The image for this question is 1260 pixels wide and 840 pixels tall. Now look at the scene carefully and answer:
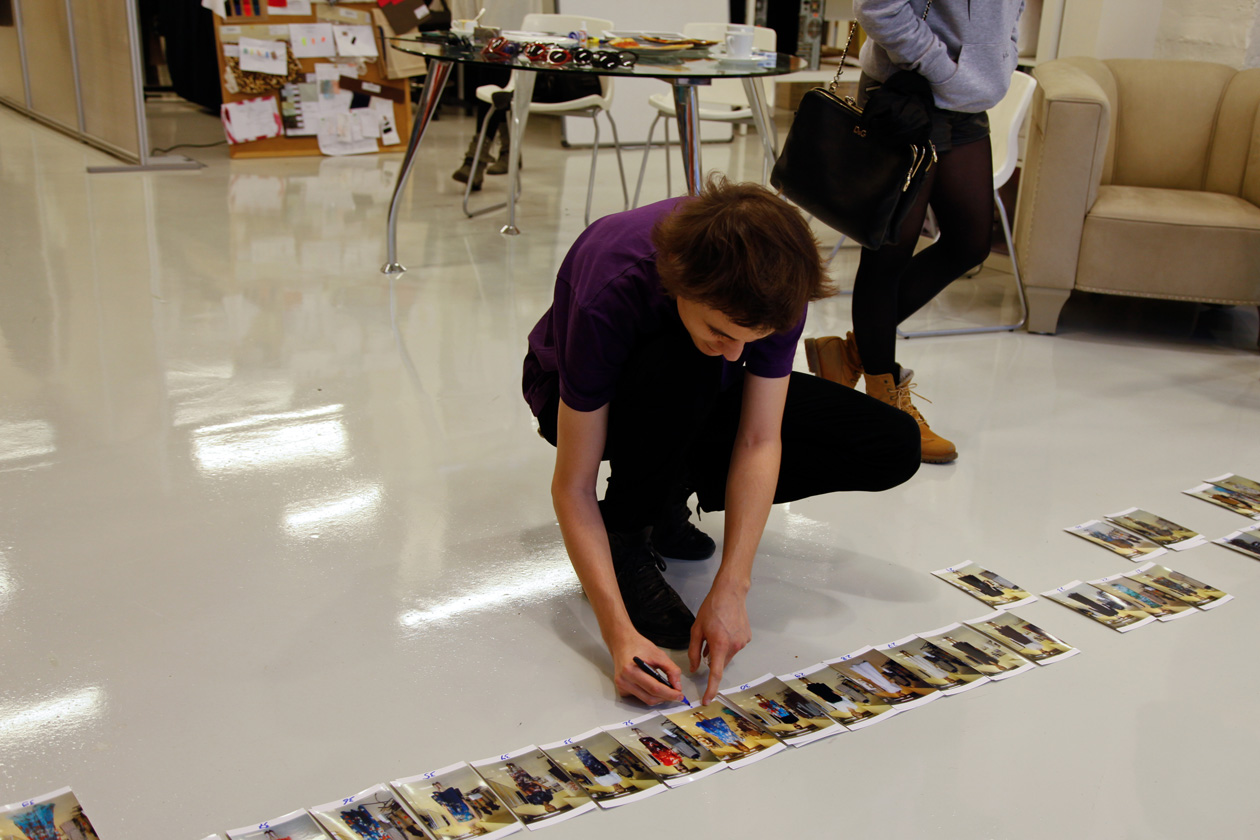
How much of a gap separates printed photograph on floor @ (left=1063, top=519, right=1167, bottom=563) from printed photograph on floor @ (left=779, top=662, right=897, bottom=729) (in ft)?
2.30

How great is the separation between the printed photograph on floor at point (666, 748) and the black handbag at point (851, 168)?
3.56ft

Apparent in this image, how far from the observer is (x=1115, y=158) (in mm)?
3432

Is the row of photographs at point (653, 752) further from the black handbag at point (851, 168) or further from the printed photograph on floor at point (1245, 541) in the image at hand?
the black handbag at point (851, 168)

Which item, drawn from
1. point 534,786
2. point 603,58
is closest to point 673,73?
point 603,58

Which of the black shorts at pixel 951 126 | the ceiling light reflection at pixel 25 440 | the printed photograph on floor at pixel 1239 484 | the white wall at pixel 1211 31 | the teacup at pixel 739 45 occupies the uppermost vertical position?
the white wall at pixel 1211 31

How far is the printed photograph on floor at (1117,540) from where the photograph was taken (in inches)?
76.3

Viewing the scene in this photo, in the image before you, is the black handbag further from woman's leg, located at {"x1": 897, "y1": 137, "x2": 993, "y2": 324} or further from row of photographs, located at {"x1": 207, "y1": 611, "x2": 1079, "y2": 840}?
row of photographs, located at {"x1": 207, "y1": 611, "x2": 1079, "y2": 840}

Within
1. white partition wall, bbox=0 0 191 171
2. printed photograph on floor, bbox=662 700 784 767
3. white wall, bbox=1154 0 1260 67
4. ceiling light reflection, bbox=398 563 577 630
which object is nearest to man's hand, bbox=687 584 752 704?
printed photograph on floor, bbox=662 700 784 767

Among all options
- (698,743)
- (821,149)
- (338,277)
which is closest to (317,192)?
(338,277)

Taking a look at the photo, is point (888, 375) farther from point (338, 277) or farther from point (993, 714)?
point (338, 277)

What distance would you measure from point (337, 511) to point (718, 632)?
0.85 metres

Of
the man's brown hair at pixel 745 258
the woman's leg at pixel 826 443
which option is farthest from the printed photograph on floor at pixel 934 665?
the man's brown hair at pixel 745 258

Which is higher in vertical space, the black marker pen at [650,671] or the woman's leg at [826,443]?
the woman's leg at [826,443]

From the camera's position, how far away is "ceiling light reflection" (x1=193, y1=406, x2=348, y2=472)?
7.09ft
